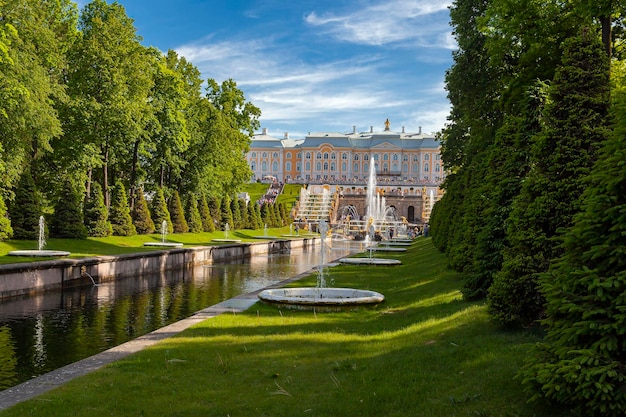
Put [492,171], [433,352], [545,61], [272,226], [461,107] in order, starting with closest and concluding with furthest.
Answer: [433,352]
[492,171]
[545,61]
[461,107]
[272,226]

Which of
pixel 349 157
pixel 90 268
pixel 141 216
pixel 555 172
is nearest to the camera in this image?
pixel 555 172

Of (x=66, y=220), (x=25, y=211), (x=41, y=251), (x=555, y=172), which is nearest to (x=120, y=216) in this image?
(x=66, y=220)

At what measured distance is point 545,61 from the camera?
1570 centimetres

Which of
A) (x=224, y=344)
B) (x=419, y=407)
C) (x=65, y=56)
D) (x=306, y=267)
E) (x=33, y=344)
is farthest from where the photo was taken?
(x=65, y=56)

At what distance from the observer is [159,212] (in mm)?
31094

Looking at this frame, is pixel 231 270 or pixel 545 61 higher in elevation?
pixel 545 61

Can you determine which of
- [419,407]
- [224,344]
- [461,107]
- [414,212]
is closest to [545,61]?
[461,107]

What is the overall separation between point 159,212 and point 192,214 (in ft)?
11.0

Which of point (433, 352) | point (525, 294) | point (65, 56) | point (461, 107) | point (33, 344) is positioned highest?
point (65, 56)

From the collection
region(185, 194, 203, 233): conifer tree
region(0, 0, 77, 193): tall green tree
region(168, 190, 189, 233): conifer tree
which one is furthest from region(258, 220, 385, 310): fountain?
region(185, 194, 203, 233): conifer tree

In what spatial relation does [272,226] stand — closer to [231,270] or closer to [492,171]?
[231,270]

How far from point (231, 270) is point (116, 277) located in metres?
5.21

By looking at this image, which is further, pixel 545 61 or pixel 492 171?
pixel 545 61

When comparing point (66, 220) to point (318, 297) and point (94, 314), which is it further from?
point (318, 297)
